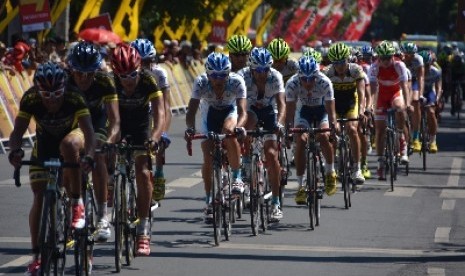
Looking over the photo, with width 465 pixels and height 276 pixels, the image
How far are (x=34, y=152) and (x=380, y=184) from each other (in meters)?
10.4

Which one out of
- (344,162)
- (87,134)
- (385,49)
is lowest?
(344,162)

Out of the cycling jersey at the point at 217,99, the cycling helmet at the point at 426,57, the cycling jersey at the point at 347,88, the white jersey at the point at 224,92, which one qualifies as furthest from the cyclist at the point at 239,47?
the cycling helmet at the point at 426,57

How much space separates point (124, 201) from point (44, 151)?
1283 mm

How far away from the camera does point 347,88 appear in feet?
64.7

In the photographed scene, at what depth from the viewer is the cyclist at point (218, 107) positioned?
14.7 meters

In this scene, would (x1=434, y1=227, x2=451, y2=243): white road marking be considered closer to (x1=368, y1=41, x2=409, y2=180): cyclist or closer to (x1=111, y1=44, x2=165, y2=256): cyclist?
(x1=111, y1=44, x2=165, y2=256): cyclist

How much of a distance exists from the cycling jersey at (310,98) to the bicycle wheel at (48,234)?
649 centimetres

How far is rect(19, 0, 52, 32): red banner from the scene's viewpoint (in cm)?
3036

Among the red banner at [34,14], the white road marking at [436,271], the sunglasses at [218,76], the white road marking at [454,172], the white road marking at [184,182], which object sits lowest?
the white road marking at [436,271]

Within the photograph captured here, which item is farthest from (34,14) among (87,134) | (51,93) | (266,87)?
(51,93)

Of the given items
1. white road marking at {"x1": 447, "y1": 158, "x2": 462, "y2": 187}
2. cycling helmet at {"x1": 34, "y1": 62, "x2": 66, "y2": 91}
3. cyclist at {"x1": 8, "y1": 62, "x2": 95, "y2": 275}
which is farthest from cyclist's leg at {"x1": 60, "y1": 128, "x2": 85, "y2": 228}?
white road marking at {"x1": 447, "y1": 158, "x2": 462, "y2": 187}

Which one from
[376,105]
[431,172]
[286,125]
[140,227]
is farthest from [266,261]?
[431,172]

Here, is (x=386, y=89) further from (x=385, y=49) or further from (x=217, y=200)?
(x=217, y=200)

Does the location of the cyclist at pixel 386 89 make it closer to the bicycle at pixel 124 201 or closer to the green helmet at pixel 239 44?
the green helmet at pixel 239 44
